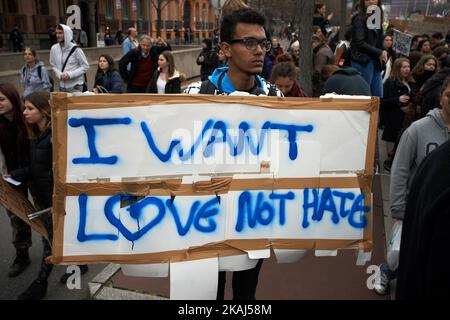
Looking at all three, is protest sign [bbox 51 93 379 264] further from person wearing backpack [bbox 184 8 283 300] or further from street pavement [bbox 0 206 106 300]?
street pavement [bbox 0 206 106 300]

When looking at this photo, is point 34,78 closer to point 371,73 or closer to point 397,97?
point 371,73

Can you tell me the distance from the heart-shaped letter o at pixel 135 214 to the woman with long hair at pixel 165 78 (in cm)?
446

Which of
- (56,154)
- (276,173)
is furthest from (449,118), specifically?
(56,154)

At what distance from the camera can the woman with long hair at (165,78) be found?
20.3ft

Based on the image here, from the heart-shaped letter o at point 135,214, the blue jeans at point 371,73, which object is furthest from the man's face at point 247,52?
the blue jeans at point 371,73

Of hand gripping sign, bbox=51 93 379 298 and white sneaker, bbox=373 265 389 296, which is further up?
hand gripping sign, bbox=51 93 379 298

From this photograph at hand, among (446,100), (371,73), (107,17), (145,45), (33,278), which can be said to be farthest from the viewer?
(107,17)

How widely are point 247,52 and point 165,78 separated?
4225 millimetres

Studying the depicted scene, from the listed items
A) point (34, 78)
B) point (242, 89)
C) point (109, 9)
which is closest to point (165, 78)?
point (34, 78)

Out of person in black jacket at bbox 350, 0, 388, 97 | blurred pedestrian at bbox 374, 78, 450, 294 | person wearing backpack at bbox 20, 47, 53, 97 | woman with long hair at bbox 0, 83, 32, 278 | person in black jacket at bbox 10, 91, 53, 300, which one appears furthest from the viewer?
person wearing backpack at bbox 20, 47, 53, 97

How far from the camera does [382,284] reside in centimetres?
329

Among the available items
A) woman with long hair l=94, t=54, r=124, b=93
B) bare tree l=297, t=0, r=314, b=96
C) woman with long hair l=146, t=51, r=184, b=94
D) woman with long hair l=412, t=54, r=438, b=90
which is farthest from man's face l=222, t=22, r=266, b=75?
bare tree l=297, t=0, r=314, b=96

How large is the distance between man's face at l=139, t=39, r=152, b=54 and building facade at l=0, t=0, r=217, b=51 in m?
10.6

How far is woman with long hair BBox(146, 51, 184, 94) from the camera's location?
6176 mm
